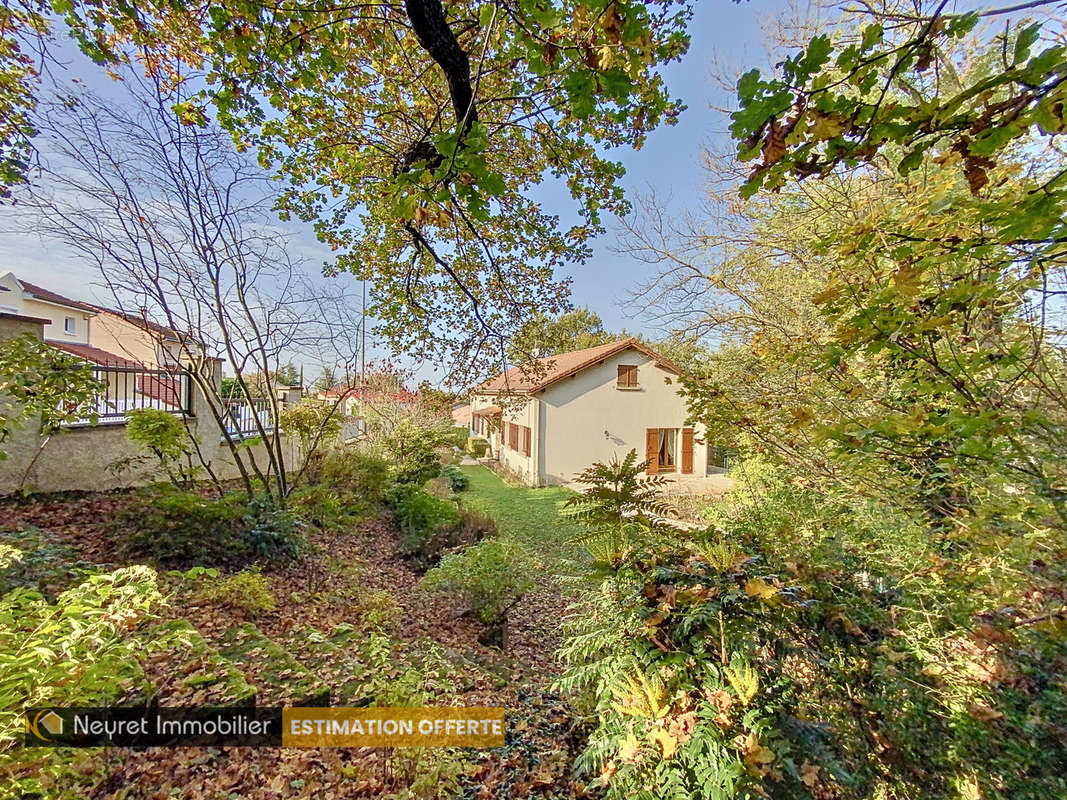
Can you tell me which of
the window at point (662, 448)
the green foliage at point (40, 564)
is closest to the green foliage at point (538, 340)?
the green foliage at point (40, 564)

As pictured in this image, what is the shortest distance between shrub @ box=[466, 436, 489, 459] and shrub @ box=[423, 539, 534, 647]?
15.7 metres

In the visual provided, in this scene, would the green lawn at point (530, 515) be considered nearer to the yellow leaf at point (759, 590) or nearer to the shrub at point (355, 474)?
the shrub at point (355, 474)

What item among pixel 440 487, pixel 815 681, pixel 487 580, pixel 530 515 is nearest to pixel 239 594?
pixel 487 580

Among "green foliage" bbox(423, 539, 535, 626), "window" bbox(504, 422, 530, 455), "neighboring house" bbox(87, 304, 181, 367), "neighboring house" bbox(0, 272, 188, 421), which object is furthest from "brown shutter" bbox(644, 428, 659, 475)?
"neighboring house" bbox(87, 304, 181, 367)

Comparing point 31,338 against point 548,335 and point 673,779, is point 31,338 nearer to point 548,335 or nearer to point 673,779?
point 548,335

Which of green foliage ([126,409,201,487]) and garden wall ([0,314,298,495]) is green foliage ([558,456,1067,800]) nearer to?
green foliage ([126,409,201,487])

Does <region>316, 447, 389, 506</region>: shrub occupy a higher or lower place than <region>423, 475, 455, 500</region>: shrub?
higher

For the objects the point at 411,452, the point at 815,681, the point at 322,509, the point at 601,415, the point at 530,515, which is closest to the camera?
the point at 815,681

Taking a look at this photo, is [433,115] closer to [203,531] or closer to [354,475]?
[203,531]

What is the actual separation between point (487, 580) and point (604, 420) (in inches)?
425

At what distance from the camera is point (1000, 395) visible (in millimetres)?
2385

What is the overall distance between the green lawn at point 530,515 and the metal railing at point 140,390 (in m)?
6.29

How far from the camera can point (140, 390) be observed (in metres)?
6.68

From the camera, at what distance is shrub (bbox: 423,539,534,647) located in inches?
A: 175
